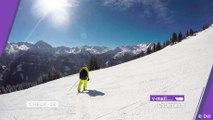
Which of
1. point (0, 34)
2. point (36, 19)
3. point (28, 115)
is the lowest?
point (28, 115)

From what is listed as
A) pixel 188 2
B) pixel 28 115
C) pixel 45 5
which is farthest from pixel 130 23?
pixel 28 115

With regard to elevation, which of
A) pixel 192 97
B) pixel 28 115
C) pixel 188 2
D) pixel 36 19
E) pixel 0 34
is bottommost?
pixel 28 115

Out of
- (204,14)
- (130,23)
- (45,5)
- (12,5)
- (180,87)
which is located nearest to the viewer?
(12,5)

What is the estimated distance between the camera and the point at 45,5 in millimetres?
3557

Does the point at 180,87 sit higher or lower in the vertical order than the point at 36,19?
lower

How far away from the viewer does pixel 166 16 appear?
4.05m

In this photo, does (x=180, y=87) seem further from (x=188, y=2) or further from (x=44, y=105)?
(x=44, y=105)

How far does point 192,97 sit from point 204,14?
1514 mm

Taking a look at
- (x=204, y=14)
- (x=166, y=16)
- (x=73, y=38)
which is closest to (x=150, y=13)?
(x=166, y=16)

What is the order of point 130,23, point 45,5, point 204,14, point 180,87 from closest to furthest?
1. point 45,5
2. point 204,14
3. point 130,23
4. point 180,87

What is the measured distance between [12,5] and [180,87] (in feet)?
11.5

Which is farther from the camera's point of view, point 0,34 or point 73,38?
point 73,38

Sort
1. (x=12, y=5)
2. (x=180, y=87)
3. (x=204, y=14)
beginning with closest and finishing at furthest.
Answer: (x=12, y=5)
(x=204, y=14)
(x=180, y=87)

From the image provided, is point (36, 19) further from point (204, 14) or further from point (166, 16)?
point (204, 14)
